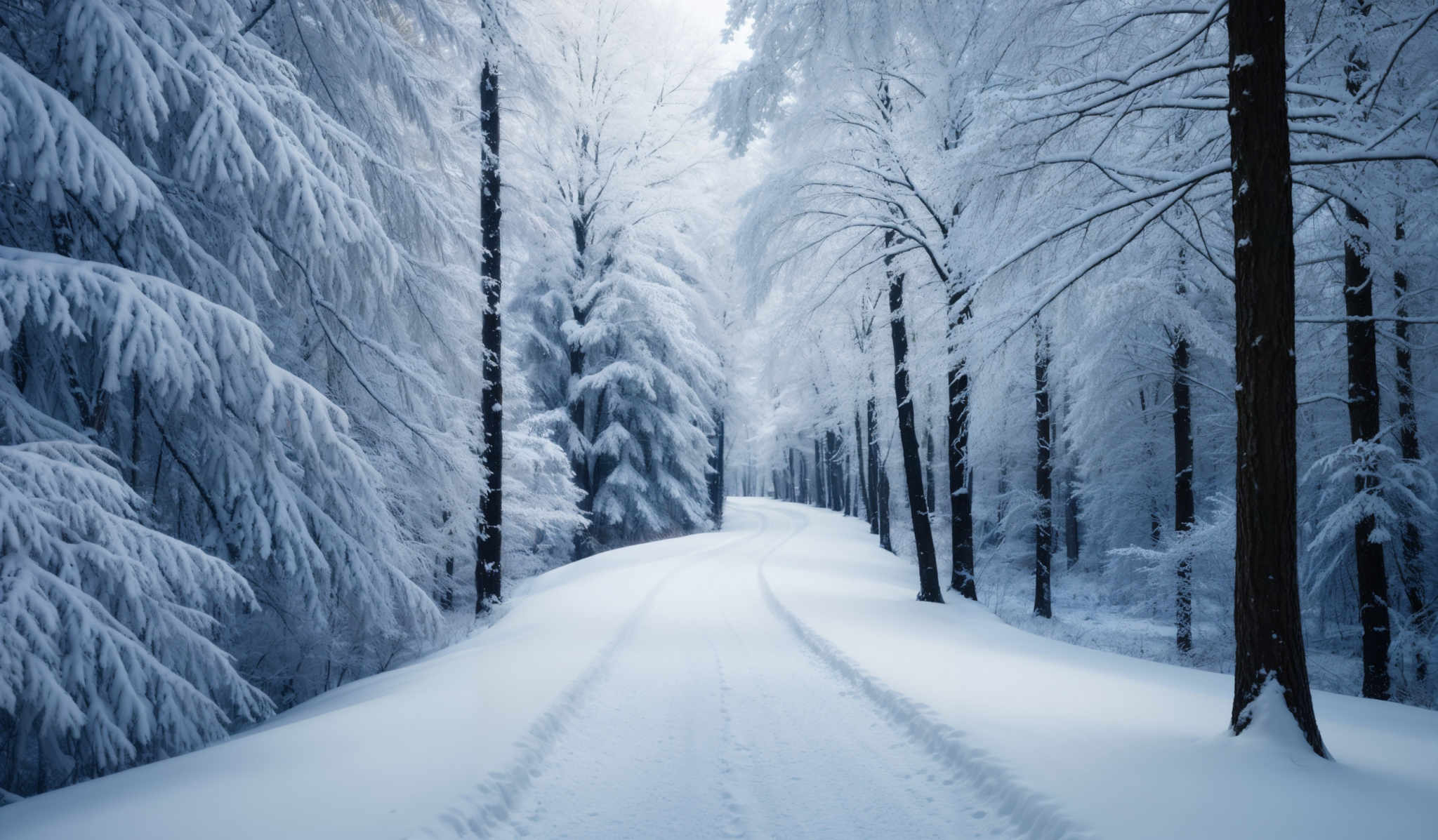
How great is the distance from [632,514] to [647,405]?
3.63 meters

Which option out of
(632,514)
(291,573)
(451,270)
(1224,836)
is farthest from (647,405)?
(1224,836)

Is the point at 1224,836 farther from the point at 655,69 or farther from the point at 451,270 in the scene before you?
the point at 655,69

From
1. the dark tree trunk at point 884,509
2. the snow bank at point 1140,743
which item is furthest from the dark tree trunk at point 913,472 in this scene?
the dark tree trunk at point 884,509

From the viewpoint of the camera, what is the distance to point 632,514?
22422mm

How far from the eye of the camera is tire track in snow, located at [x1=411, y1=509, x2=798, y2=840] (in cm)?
377

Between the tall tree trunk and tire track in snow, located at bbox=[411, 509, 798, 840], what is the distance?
10142 mm

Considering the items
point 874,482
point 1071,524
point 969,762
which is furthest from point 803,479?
point 969,762

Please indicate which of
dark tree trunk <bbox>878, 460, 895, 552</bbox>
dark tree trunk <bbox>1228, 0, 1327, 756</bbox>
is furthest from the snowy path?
dark tree trunk <bbox>878, 460, 895, 552</bbox>

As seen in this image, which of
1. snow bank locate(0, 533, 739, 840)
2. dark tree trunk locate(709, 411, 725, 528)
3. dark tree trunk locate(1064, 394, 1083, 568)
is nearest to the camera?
snow bank locate(0, 533, 739, 840)

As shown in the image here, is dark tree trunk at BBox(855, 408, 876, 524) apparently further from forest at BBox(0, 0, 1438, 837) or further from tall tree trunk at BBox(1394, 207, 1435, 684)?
tall tree trunk at BBox(1394, 207, 1435, 684)

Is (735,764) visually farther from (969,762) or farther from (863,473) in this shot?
(863,473)

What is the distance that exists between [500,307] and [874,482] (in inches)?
1034

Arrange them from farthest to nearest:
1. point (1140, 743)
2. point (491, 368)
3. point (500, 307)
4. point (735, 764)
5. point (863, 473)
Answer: point (863, 473)
point (500, 307)
point (491, 368)
point (735, 764)
point (1140, 743)

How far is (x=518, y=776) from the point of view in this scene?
4492 millimetres
